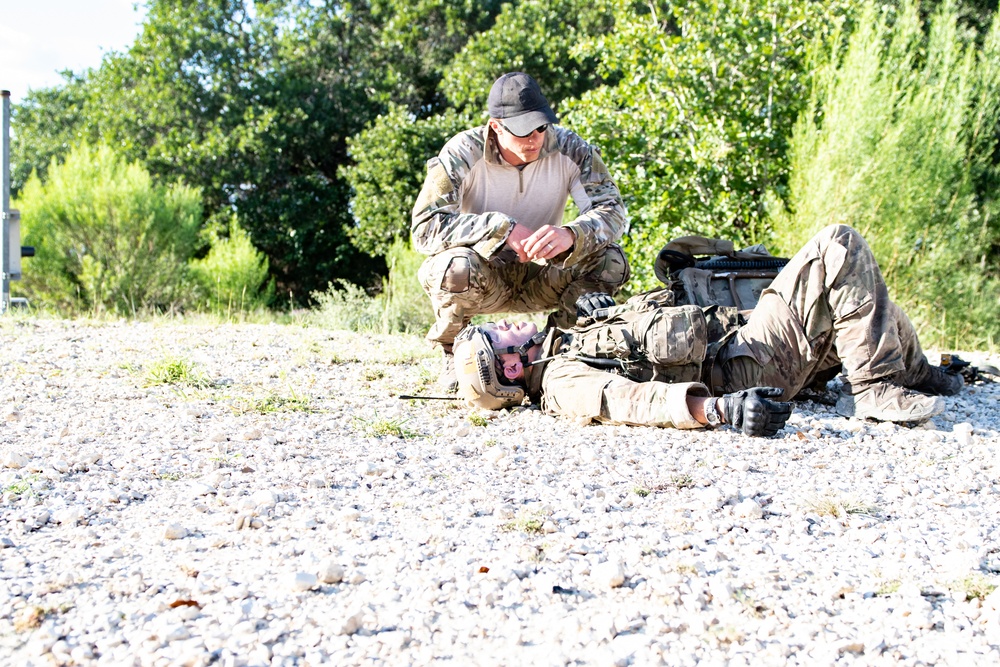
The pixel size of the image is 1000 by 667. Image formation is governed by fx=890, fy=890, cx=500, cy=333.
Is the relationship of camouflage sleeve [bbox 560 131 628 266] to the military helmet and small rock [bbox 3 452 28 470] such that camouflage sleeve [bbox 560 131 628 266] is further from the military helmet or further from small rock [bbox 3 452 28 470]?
small rock [bbox 3 452 28 470]

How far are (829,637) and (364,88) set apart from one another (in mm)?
15870

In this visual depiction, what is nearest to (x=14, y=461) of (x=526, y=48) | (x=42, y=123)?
(x=526, y=48)

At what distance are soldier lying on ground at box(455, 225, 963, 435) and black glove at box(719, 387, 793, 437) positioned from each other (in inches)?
2.3

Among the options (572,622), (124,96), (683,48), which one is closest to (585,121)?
(683,48)

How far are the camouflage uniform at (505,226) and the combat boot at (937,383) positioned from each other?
60.0 inches

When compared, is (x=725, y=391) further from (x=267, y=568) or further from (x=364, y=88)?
(x=364, y=88)

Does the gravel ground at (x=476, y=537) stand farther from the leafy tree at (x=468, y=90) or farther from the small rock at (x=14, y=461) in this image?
the leafy tree at (x=468, y=90)

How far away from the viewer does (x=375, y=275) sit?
15727 mm

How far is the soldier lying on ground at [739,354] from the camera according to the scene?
345 cm

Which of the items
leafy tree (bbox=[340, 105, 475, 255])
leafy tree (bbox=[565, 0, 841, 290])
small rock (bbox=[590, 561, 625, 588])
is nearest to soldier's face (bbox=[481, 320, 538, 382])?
small rock (bbox=[590, 561, 625, 588])

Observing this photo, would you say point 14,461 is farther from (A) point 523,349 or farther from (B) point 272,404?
(A) point 523,349

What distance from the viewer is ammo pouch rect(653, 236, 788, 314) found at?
441 cm

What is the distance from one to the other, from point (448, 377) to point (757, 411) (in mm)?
1850

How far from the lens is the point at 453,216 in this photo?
4430 millimetres
